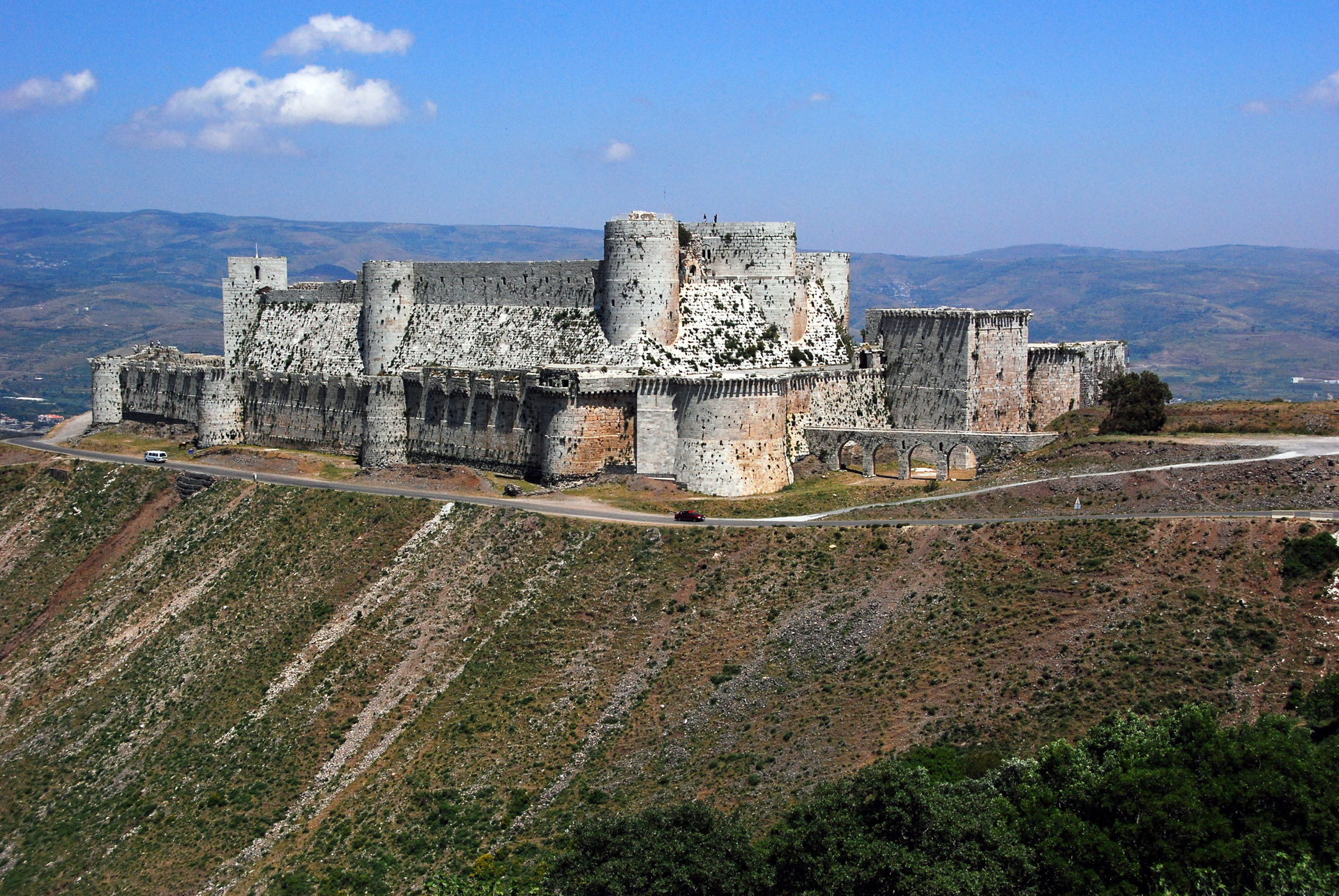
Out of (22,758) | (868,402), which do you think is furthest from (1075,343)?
(22,758)

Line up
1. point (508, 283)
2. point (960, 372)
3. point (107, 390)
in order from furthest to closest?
point (107, 390), point (508, 283), point (960, 372)

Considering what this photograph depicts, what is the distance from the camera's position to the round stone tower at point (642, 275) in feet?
256

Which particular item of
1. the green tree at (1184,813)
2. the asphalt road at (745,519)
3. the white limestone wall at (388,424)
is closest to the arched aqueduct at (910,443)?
the asphalt road at (745,519)

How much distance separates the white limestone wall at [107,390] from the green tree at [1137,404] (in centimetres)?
7156

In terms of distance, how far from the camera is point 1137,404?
7212cm

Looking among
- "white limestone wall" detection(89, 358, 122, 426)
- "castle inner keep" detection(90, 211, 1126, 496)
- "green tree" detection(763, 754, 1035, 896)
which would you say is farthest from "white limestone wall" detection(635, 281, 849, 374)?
"white limestone wall" detection(89, 358, 122, 426)

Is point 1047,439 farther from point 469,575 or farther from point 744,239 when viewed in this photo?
point 469,575

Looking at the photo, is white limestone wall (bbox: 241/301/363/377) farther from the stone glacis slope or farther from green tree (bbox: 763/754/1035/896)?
green tree (bbox: 763/754/1035/896)

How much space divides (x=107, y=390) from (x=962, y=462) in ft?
211

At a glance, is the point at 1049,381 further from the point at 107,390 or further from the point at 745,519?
the point at 107,390

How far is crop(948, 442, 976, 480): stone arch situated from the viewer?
3036 inches

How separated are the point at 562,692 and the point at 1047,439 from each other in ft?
104

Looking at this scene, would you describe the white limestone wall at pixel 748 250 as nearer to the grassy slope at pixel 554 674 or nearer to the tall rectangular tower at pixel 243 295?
the grassy slope at pixel 554 674

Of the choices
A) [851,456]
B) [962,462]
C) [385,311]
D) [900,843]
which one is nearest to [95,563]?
[385,311]
